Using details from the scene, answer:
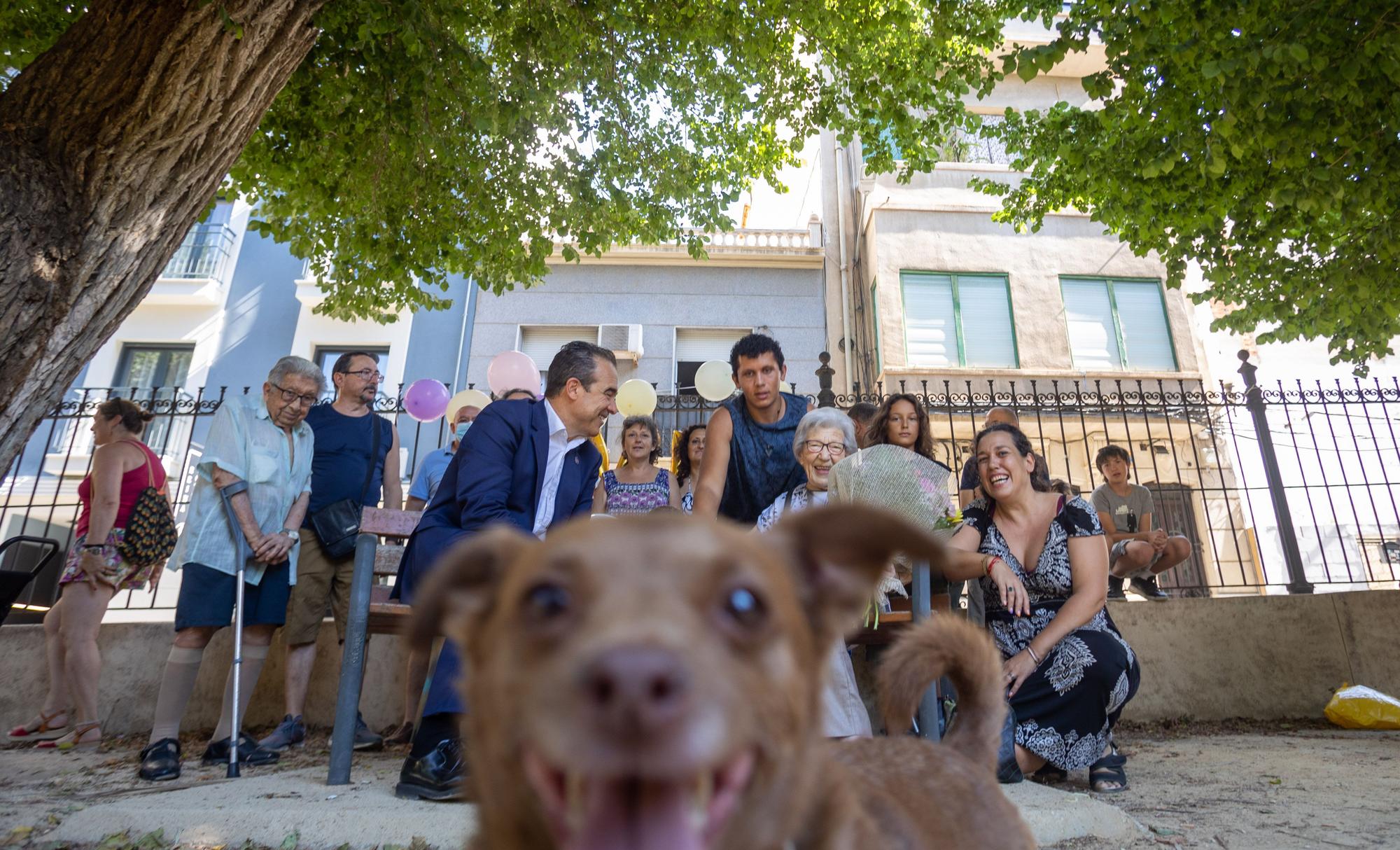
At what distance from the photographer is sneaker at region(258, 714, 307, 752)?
4.63 m

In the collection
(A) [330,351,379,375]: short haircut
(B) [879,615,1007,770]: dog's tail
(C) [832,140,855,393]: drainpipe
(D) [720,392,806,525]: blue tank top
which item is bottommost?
(B) [879,615,1007,770]: dog's tail

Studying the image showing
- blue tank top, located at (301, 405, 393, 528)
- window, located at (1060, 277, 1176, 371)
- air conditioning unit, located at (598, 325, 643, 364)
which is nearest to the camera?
blue tank top, located at (301, 405, 393, 528)

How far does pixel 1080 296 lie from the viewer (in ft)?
50.6

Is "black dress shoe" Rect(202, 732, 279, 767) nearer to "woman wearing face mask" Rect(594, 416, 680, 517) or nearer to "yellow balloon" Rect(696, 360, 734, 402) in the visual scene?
"woman wearing face mask" Rect(594, 416, 680, 517)

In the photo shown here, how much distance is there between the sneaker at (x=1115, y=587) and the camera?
6735mm

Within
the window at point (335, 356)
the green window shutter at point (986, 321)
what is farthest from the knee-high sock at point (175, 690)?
the green window shutter at point (986, 321)

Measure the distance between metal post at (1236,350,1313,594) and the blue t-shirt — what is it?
746cm

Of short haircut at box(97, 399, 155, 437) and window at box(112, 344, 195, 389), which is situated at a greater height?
window at box(112, 344, 195, 389)

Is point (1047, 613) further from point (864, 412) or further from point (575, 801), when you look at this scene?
point (575, 801)

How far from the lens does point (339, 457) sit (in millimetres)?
5328

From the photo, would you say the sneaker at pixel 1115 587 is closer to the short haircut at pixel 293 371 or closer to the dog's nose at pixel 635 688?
the short haircut at pixel 293 371

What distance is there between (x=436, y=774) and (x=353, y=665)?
85 centimetres

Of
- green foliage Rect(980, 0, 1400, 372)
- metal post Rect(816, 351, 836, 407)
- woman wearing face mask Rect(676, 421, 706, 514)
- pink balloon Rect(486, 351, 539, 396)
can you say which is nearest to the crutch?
pink balloon Rect(486, 351, 539, 396)

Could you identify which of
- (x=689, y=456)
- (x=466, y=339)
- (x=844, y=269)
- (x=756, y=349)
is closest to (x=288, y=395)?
(x=756, y=349)
